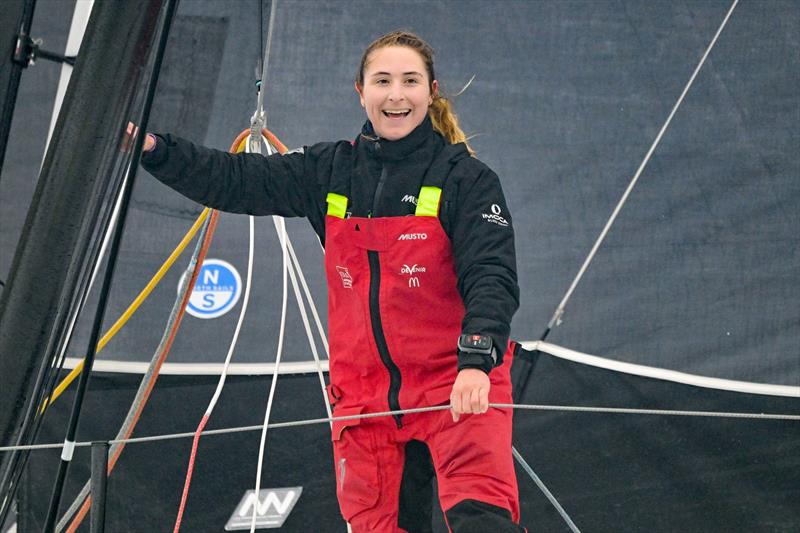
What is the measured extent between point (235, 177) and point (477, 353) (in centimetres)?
38

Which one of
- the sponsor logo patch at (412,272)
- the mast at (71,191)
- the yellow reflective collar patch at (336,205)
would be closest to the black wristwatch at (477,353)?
the sponsor logo patch at (412,272)

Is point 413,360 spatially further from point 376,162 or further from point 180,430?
point 180,430

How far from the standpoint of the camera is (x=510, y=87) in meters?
1.98

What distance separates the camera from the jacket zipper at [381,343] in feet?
3.82

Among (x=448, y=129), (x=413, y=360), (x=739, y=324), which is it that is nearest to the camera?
(x=413, y=360)

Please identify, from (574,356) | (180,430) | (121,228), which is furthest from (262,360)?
(121,228)

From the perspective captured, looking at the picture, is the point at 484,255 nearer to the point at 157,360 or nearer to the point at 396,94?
the point at 396,94

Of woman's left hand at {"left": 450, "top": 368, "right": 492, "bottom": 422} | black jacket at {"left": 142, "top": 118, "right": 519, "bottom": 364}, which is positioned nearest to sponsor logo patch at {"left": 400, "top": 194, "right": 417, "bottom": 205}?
black jacket at {"left": 142, "top": 118, "right": 519, "bottom": 364}

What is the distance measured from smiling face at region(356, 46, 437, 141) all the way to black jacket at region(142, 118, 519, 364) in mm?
14

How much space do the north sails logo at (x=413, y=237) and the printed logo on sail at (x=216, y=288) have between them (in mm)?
863

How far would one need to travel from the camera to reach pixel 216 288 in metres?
1.99

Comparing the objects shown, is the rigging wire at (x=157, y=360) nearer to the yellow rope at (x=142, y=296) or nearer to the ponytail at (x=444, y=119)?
the yellow rope at (x=142, y=296)

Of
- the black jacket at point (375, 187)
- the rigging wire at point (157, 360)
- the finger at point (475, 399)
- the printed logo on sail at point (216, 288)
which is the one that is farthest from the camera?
the printed logo on sail at point (216, 288)

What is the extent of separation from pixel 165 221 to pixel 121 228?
39.6 inches
